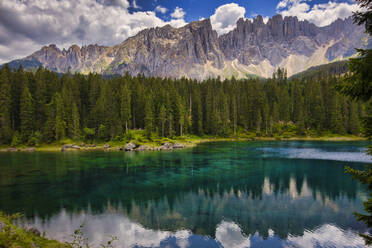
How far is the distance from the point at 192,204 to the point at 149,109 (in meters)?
67.2

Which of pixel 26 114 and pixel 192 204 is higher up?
pixel 26 114

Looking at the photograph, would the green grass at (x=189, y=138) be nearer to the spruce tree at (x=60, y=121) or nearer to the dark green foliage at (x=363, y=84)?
the spruce tree at (x=60, y=121)

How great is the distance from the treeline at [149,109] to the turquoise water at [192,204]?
142 ft

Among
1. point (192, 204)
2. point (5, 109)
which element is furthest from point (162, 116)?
point (192, 204)

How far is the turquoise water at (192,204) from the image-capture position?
61.5 ft

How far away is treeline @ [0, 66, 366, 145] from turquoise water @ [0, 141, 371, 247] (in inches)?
1703

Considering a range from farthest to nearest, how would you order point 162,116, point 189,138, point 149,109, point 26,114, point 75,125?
point 189,138
point 162,116
point 149,109
point 75,125
point 26,114

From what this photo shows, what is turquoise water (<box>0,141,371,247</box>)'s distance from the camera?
1873cm

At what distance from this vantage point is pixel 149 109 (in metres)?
89.5

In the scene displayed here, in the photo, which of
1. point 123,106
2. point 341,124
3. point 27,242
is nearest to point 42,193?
point 27,242

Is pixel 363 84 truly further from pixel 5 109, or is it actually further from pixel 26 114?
pixel 5 109

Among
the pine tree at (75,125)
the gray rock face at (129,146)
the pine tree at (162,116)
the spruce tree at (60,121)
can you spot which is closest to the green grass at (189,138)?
the gray rock face at (129,146)

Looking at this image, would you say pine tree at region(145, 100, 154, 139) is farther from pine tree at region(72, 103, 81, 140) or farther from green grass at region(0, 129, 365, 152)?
pine tree at region(72, 103, 81, 140)

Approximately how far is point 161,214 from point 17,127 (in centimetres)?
8605
